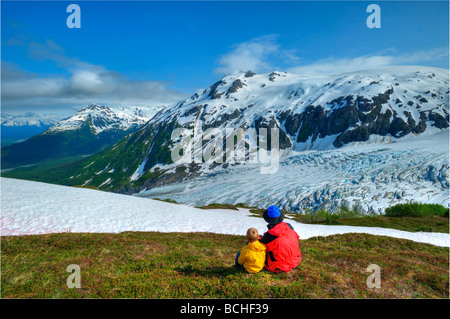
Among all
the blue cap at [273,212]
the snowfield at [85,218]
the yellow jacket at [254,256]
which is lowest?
the snowfield at [85,218]

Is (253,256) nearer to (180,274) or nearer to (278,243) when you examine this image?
(278,243)

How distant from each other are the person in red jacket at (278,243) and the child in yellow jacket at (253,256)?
252 mm

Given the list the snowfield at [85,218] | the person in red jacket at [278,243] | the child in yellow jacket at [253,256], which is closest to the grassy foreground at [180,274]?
the child in yellow jacket at [253,256]

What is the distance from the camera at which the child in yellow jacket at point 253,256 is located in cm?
989

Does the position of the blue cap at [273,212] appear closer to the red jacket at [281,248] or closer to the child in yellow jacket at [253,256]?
the red jacket at [281,248]

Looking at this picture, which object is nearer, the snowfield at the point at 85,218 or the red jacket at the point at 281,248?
the red jacket at the point at 281,248

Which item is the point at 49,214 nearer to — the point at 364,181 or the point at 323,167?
the point at 364,181

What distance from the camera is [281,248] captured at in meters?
10.1

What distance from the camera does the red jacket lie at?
387 inches

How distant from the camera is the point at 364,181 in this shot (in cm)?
10950

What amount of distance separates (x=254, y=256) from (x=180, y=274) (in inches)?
155

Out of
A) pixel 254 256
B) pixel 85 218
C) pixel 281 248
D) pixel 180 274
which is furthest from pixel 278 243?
pixel 85 218

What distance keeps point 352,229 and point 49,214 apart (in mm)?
39761
